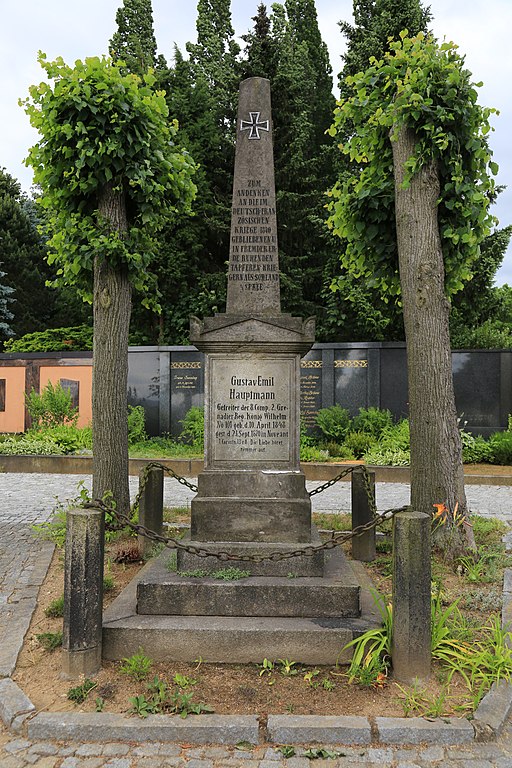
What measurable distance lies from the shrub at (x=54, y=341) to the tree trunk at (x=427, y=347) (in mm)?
18603

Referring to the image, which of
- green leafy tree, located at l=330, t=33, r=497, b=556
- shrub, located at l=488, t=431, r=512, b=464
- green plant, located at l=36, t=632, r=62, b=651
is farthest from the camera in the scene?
shrub, located at l=488, t=431, r=512, b=464

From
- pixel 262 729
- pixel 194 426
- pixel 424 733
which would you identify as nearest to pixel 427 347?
pixel 424 733

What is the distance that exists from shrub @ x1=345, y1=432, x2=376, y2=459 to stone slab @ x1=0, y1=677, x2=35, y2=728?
9813 millimetres

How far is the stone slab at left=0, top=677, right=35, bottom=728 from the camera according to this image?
3.29 meters

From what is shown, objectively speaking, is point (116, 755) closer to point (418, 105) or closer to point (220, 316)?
point (220, 316)

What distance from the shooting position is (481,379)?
538 inches

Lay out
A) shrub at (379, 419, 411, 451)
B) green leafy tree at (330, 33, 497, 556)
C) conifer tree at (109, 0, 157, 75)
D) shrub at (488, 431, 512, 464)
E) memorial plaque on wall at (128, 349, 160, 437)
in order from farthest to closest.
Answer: conifer tree at (109, 0, 157, 75) → memorial plaque on wall at (128, 349, 160, 437) → shrub at (379, 419, 411, 451) → shrub at (488, 431, 512, 464) → green leafy tree at (330, 33, 497, 556)

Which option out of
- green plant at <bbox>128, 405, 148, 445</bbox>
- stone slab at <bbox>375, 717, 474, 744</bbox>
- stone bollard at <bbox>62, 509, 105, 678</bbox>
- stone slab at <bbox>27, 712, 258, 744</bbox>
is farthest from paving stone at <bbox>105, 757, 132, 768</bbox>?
green plant at <bbox>128, 405, 148, 445</bbox>

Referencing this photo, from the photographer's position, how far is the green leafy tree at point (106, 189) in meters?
6.56

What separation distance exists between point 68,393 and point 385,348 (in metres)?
7.79

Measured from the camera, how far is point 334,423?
1359 centimetres

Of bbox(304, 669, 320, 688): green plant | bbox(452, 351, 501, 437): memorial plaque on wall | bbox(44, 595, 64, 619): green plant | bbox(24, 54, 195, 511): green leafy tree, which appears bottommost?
bbox(304, 669, 320, 688): green plant

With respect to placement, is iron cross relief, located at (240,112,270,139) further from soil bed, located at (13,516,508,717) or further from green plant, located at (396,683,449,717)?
green plant, located at (396,683,449,717)

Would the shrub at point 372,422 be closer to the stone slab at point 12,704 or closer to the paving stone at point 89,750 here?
the stone slab at point 12,704
